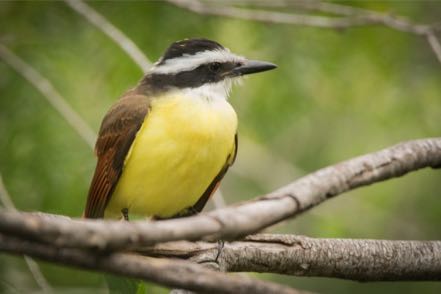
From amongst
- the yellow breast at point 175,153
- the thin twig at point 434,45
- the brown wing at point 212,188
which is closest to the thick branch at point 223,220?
the thin twig at point 434,45

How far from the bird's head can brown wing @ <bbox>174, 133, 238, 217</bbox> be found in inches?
15.5

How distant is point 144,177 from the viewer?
4.75m

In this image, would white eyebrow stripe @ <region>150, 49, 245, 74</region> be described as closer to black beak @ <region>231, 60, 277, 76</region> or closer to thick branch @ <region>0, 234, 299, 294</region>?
black beak @ <region>231, 60, 277, 76</region>

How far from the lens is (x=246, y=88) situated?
6.82 meters

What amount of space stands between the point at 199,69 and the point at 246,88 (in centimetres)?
178

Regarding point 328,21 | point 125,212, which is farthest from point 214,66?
point 125,212

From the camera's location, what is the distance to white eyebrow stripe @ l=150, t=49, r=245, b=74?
16.4ft

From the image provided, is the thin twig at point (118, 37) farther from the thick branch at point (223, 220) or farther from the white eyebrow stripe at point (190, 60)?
the thick branch at point (223, 220)

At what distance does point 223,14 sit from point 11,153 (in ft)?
6.08

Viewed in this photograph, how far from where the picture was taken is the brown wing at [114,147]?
4.80 m

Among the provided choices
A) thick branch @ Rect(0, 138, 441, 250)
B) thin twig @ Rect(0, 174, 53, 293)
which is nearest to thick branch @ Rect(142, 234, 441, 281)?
thick branch @ Rect(0, 138, 441, 250)

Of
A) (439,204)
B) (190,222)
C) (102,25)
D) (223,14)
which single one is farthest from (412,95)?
(190,222)

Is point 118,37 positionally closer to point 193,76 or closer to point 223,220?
point 193,76

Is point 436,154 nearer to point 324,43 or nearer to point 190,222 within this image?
point 190,222
